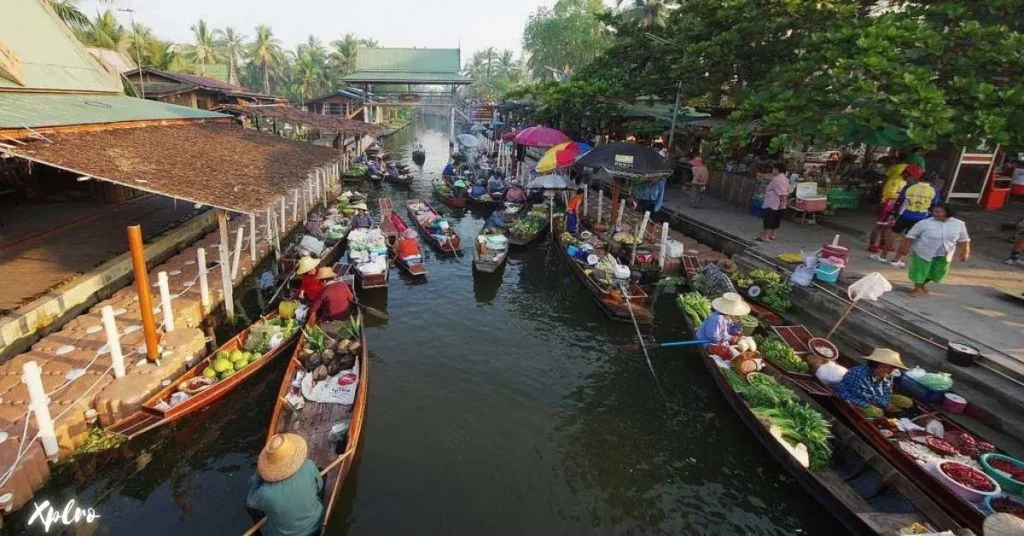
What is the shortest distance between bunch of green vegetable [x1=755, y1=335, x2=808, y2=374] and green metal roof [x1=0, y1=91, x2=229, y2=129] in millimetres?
13567

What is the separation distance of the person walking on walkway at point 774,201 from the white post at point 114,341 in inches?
599

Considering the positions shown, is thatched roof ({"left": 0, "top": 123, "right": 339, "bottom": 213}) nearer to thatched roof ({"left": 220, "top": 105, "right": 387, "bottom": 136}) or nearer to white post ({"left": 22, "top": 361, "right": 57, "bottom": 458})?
white post ({"left": 22, "top": 361, "right": 57, "bottom": 458})

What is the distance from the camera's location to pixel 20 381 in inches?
295

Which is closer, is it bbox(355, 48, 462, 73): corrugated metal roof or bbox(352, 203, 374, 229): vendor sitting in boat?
bbox(352, 203, 374, 229): vendor sitting in boat

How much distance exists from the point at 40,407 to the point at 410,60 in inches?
1687

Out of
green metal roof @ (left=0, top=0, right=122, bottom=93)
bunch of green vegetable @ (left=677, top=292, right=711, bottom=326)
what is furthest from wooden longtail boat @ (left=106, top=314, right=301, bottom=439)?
bunch of green vegetable @ (left=677, top=292, right=711, bottom=326)

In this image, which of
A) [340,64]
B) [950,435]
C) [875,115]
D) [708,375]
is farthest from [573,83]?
[340,64]

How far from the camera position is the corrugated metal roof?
1683 inches

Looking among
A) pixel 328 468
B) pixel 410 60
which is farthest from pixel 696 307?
pixel 410 60

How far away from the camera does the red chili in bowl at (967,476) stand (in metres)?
5.69

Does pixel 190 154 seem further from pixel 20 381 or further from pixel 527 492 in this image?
pixel 527 492

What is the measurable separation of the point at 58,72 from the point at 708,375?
1939cm

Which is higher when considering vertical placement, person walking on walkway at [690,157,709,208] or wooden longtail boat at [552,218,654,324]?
person walking on walkway at [690,157,709,208]

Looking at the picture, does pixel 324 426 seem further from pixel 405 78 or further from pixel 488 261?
pixel 405 78
